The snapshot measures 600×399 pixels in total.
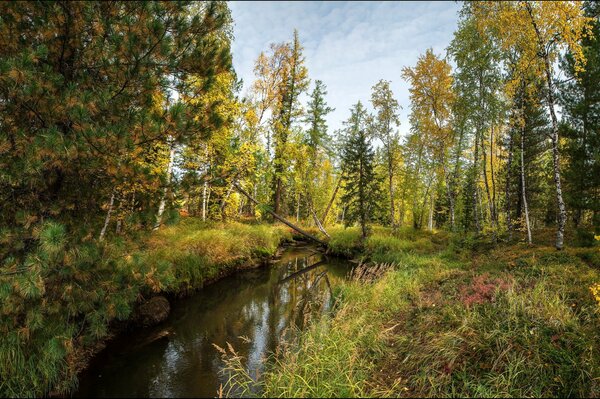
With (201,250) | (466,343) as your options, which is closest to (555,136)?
(466,343)

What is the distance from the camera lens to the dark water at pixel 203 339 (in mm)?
5891

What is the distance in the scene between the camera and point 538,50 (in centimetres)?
1086

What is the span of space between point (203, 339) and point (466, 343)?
644 centimetres

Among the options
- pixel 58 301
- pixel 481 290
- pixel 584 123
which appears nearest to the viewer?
pixel 58 301

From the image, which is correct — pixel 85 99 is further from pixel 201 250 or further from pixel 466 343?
pixel 201 250

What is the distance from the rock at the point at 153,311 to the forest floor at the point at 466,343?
4.28 m

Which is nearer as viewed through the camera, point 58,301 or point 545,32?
point 58,301

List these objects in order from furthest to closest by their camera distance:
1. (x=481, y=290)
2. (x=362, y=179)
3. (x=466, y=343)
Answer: (x=362, y=179) < (x=481, y=290) < (x=466, y=343)

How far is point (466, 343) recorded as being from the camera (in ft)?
17.5

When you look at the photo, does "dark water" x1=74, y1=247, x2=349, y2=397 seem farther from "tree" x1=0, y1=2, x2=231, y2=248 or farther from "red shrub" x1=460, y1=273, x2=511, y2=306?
"red shrub" x1=460, y1=273, x2=511, y2=306

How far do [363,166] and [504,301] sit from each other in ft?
46.9

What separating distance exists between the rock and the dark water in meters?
0.23

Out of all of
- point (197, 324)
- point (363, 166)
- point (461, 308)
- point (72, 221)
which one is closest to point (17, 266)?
point (72, 221)

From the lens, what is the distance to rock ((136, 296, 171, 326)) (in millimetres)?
8422
